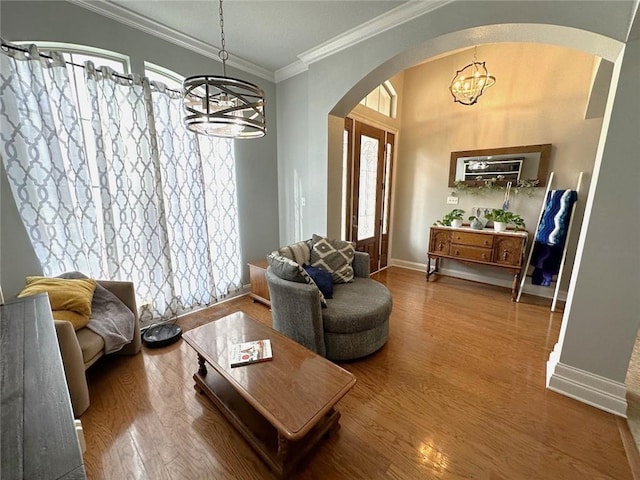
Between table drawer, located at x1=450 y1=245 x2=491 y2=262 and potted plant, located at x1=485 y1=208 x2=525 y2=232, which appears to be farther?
table drawer, located at x1=450 y1=245 x2=491 y2=262

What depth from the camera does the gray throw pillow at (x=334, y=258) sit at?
2613mm

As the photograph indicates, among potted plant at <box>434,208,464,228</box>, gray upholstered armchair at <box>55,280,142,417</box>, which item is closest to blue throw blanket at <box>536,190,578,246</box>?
potted plant at <box>434,208,464,228</box>

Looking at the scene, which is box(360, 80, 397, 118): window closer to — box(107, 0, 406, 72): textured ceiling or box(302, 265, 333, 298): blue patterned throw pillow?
box(107, 0, 406, 72): textured ceiling

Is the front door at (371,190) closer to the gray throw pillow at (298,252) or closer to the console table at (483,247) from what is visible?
the console table at (483,247)

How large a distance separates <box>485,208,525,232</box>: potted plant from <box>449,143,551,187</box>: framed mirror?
0.45 m

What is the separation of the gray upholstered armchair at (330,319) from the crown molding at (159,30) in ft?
8.05

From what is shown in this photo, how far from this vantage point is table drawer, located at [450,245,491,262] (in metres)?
3.51

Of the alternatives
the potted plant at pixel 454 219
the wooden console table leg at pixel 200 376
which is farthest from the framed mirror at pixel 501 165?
the wooden console table leg at pixel 200 376

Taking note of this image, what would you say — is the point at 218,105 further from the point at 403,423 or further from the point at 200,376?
the point at 403,423

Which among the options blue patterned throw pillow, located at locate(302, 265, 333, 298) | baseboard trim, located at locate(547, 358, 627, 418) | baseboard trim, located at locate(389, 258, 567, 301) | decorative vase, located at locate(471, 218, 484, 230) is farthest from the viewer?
decorative vase, located at locate(471, 218, 484, 230)

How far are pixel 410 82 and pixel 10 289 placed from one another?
5322mm

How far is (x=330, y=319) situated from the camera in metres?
2.04

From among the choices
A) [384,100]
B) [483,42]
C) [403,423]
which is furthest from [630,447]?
[384,100]

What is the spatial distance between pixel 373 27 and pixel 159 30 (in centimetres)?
197
